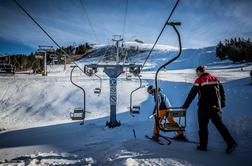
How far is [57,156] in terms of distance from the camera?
598 centimetres

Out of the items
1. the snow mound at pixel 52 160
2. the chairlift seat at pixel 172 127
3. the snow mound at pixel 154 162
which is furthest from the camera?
the chairlift seat at pixel 172 127

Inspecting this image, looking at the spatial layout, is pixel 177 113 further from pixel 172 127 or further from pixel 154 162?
pixel 154 162

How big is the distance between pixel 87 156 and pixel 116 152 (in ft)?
3.04

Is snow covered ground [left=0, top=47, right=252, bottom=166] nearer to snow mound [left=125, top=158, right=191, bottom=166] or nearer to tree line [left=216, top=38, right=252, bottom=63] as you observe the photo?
snow mound [left=125, top=158, right=191, bottom=166]

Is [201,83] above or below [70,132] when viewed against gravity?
above

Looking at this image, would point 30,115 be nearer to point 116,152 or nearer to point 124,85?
point 124,85

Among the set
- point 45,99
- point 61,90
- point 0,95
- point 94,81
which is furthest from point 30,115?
point 94,81

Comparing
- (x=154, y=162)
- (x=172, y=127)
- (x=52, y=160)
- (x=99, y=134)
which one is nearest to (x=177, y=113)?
(x=172, y=127)

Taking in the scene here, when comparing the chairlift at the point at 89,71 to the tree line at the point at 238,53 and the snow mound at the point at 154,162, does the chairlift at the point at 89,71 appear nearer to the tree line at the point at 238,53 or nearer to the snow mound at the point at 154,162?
the snow mound at the point at 154,162

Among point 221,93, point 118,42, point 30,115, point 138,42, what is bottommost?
point 30,115

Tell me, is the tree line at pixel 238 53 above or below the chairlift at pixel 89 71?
above

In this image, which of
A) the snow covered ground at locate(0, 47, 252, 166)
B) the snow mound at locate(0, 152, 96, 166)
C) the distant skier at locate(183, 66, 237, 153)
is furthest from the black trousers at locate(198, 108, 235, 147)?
the snow mound at locate(0, 152, 96, 166)

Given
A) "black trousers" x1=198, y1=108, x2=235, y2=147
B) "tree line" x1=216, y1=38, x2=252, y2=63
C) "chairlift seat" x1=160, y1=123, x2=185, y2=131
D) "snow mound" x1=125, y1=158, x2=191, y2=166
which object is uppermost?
"tree line" x1=216, y1=38, x2=252, y2=63

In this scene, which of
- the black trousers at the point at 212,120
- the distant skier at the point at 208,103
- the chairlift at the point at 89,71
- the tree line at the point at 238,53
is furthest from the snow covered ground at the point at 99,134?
the tree line at the point at 238,53
